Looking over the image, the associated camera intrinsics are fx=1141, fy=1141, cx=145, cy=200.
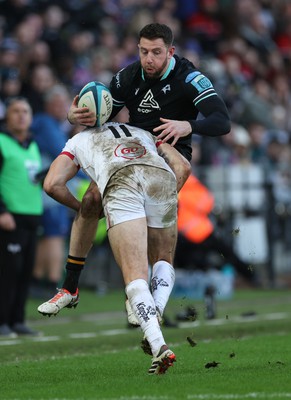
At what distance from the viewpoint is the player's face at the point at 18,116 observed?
42.4 feet

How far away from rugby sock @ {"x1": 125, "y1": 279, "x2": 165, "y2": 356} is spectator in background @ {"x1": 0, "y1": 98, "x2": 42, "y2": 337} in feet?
15.3

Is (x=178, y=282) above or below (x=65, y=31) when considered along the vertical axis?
below

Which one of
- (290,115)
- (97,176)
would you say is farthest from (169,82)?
(290,115)

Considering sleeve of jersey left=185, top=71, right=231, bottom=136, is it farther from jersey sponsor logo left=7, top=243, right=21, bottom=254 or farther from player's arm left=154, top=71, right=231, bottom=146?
jersey sponsor logo left=7, top=243, right=21, bottom=254

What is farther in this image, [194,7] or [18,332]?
[194,7]

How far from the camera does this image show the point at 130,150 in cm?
874

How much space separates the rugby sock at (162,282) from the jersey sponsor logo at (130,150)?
909 mm

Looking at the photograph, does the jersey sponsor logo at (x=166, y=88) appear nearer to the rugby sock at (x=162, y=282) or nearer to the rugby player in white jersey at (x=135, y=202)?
the rugby player in white jersey at (x=135, y=202)

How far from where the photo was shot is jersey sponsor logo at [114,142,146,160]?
8695 millimetres

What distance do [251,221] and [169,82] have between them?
37.6ft

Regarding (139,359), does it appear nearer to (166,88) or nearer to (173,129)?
(173,129)

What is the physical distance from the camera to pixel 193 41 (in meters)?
24.2

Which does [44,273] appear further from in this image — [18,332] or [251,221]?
[251,221]

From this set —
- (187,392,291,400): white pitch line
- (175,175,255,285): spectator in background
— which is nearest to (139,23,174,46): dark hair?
(187,392,291,400): white pitch line
